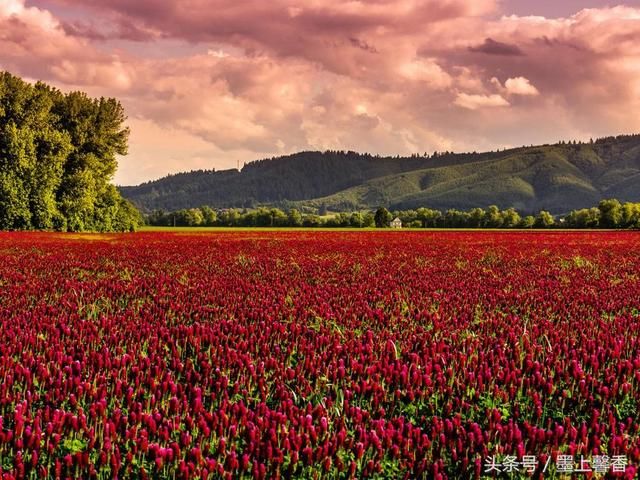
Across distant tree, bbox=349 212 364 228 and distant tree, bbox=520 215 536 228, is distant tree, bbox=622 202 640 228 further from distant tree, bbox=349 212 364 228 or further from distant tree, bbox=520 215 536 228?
distant tree, bbox=349 212 364 228

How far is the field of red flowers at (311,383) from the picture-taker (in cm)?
389

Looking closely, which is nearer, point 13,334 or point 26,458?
point 26,458

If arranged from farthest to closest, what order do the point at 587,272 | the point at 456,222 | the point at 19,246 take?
the point at 456,222 < the point at 19,246 < the point at 587,272

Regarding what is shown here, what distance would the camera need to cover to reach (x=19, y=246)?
2622 centimetres

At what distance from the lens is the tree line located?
121 m

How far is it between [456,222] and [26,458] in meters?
155

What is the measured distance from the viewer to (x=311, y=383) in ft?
19.2

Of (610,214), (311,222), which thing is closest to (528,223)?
(610,214)

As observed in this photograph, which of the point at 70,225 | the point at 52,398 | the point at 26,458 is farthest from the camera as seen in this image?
the point at 70,225

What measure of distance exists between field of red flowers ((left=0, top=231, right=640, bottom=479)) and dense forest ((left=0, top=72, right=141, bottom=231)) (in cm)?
4702

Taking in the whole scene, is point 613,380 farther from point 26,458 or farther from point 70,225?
point 70,225

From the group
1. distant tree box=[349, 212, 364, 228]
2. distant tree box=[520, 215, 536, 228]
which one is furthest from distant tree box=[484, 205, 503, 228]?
distant tree box=[349, 212, 364, 228]

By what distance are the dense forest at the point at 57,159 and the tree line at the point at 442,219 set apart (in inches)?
3360

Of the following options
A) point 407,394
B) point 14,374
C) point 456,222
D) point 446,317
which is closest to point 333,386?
point 407,394
